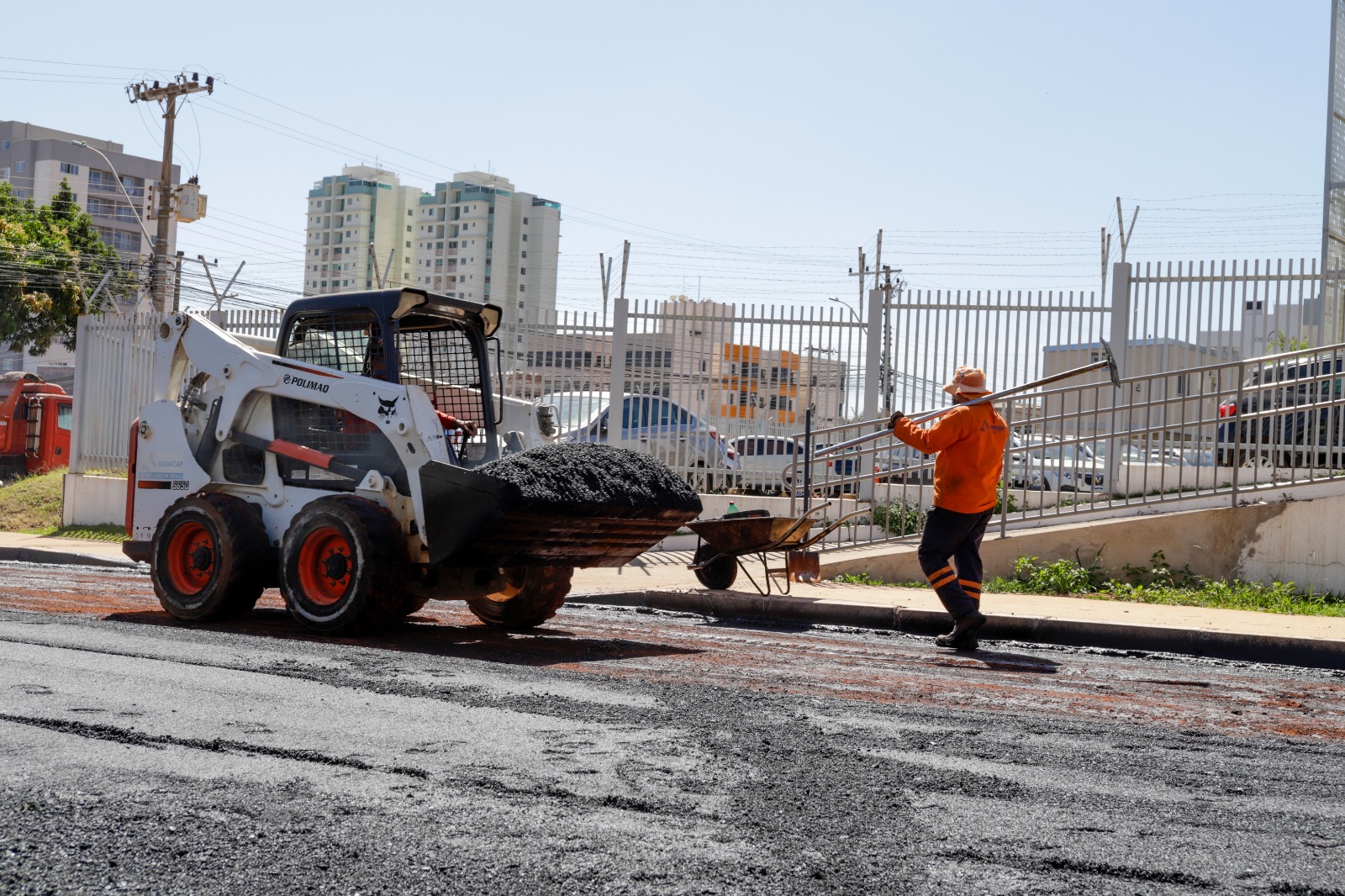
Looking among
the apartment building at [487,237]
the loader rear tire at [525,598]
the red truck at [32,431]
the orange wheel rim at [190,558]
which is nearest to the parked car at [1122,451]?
the loader rear tire at [525,598]

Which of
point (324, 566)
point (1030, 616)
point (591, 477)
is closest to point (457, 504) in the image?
point (591, 477)

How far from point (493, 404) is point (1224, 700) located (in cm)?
529

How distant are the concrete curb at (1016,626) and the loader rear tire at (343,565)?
148 inches

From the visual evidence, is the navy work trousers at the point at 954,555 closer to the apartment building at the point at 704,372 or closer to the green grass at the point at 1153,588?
the green grass at the point at 1153,588

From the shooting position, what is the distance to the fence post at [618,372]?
1675cm

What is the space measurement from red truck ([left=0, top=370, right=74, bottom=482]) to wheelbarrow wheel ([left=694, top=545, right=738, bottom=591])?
1997 cm

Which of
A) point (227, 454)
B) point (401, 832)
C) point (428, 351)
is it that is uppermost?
point (428, 351)

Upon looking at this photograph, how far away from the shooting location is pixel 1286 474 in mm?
12914

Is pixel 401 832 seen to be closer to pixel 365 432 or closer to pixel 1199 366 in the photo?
pixel 365 432

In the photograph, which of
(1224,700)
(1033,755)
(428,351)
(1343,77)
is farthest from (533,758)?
(1343,77)

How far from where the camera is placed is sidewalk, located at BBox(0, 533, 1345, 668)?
31.2 feet

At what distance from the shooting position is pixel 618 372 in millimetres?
16844

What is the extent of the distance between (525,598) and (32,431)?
22.5m

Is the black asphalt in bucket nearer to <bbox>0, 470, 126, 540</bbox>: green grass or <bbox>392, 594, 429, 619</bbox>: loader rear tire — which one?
<bbox>392, 594, 429, 619</bbox>: loader rear tire
